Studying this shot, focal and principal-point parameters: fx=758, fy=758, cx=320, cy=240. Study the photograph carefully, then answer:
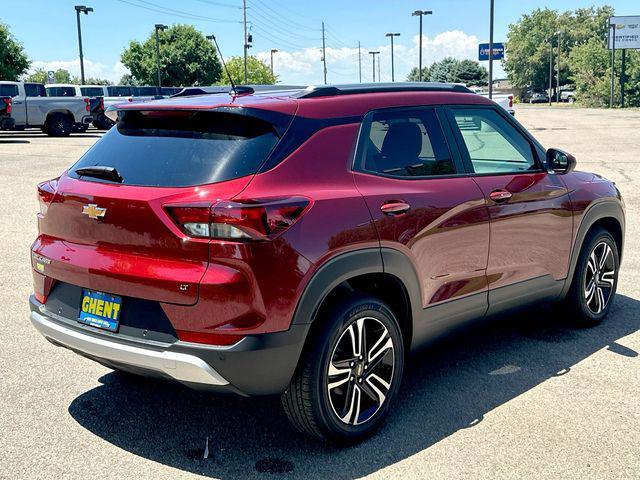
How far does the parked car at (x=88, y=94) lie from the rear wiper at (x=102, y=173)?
2652 cm

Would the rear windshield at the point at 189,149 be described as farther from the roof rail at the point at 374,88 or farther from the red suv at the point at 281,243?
the roof rail at the point at 374,88

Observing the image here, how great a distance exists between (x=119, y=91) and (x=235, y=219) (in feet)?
115

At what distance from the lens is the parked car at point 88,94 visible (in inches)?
1146

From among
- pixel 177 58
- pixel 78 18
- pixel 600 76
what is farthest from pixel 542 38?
pixel 78 18

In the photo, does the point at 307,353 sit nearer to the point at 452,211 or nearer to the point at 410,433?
the point at 410,433

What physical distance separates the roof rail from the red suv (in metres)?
0.02

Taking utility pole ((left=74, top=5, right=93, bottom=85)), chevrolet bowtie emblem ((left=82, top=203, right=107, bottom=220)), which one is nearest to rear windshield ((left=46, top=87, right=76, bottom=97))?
utility pole ((left=74, top=5, right=93, bottom=85))

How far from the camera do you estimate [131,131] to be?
3.88 meters

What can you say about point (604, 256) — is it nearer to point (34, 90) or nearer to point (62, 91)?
point (34, 90)

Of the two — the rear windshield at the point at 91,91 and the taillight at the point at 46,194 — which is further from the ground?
the rear windshield at the point at 91,91

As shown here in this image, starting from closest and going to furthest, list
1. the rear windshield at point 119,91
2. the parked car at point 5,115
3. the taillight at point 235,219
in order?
1. the taillight at point 235,219
2. the parked car at point 5,115
3. the rear windshield at point 119,91

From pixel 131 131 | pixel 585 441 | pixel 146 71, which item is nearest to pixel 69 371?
pixel 131 131

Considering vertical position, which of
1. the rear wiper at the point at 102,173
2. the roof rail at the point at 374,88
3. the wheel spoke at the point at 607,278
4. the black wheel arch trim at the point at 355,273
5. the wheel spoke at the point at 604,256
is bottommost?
the wheel spoke at the point at 607,278

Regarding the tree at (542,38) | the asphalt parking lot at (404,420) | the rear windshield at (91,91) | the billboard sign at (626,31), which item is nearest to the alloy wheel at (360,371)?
the asphalt parking lot at (404,420)
